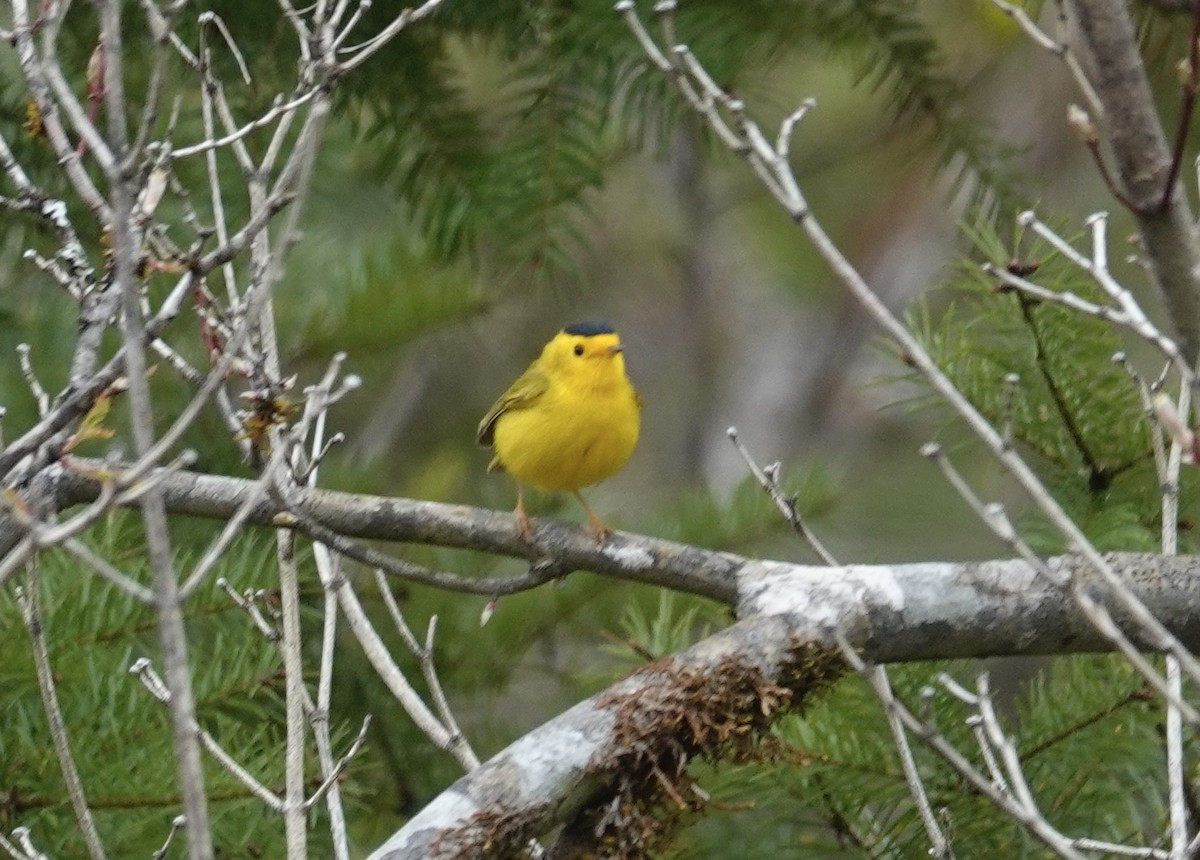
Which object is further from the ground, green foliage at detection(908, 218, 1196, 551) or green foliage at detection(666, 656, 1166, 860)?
green foliage at detection(908, 218, 1196, 551)

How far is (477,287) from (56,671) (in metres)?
1.62

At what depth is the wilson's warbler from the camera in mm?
3494

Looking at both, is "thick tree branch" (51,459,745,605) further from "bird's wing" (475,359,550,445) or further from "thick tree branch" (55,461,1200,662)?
"bird's wing" (475,359,550,445)

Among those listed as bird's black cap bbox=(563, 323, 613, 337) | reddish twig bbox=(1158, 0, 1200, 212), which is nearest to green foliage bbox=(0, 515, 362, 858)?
bird's black cap bbox=(563, 323, 613, 337)

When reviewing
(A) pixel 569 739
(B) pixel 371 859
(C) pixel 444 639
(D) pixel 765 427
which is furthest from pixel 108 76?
(D) pixel 765 427

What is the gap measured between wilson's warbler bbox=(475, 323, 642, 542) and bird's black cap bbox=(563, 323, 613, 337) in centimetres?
10

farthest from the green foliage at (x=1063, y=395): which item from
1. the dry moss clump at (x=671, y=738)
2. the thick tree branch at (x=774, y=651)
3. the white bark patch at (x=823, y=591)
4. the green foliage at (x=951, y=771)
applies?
the dry moss clump at (x=671, y=738)

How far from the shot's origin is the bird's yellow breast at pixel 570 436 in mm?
3490

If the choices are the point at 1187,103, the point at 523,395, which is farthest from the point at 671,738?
the point at 523,395

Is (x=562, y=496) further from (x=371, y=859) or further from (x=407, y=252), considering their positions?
(x=371, y=859)

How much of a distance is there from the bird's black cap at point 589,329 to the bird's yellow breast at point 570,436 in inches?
11.2

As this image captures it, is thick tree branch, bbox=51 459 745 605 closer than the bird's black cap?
Yes

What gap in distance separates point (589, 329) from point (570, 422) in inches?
19.3

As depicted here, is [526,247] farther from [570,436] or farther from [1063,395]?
[1063,395]
